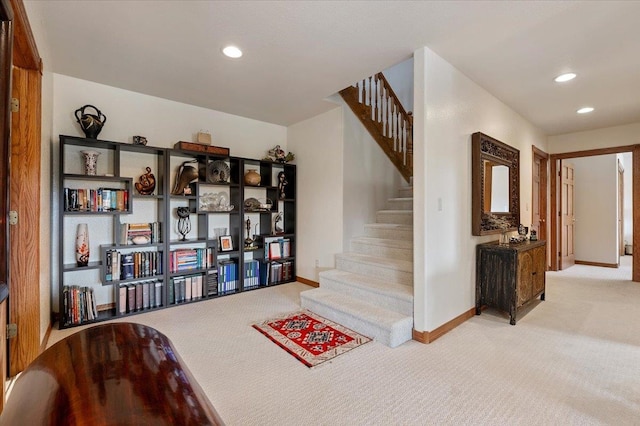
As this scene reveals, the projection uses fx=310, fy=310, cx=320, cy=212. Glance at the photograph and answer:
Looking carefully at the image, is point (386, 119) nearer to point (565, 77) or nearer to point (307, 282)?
point (565, 77)

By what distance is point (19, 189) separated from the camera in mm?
2080

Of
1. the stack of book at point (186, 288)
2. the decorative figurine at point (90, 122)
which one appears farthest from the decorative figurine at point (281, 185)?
the decorative figurine at point (90, 122)

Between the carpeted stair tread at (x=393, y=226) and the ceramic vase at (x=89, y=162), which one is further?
the carpeted stair tread at (x=393, y=226)

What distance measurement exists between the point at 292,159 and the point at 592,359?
12.6ft

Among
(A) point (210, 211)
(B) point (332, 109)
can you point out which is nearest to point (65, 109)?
(A) point (210, 211)

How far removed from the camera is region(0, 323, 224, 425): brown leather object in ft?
2.21

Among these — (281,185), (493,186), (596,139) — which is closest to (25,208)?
(281,185)

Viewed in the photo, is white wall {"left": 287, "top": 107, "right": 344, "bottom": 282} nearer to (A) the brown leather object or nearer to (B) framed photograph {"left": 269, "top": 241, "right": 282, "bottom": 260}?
(B) framed photograph {"left": 269, "top": 241, "right": 282, "bottom": 260}

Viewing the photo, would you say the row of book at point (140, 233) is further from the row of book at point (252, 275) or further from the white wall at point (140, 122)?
the row of book at point (252, 275)

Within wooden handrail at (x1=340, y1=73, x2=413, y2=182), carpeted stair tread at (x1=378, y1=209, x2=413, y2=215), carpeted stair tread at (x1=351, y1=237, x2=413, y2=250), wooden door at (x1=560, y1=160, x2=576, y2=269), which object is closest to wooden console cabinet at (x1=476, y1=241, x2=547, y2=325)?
carpeted stair tread at (x1=351, y1=237, x2=413, y2=250)

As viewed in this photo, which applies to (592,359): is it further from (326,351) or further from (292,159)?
(292,159)

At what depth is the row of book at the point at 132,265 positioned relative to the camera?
122 inches

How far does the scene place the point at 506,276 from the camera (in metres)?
3.08

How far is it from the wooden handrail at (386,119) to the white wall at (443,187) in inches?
55.2
